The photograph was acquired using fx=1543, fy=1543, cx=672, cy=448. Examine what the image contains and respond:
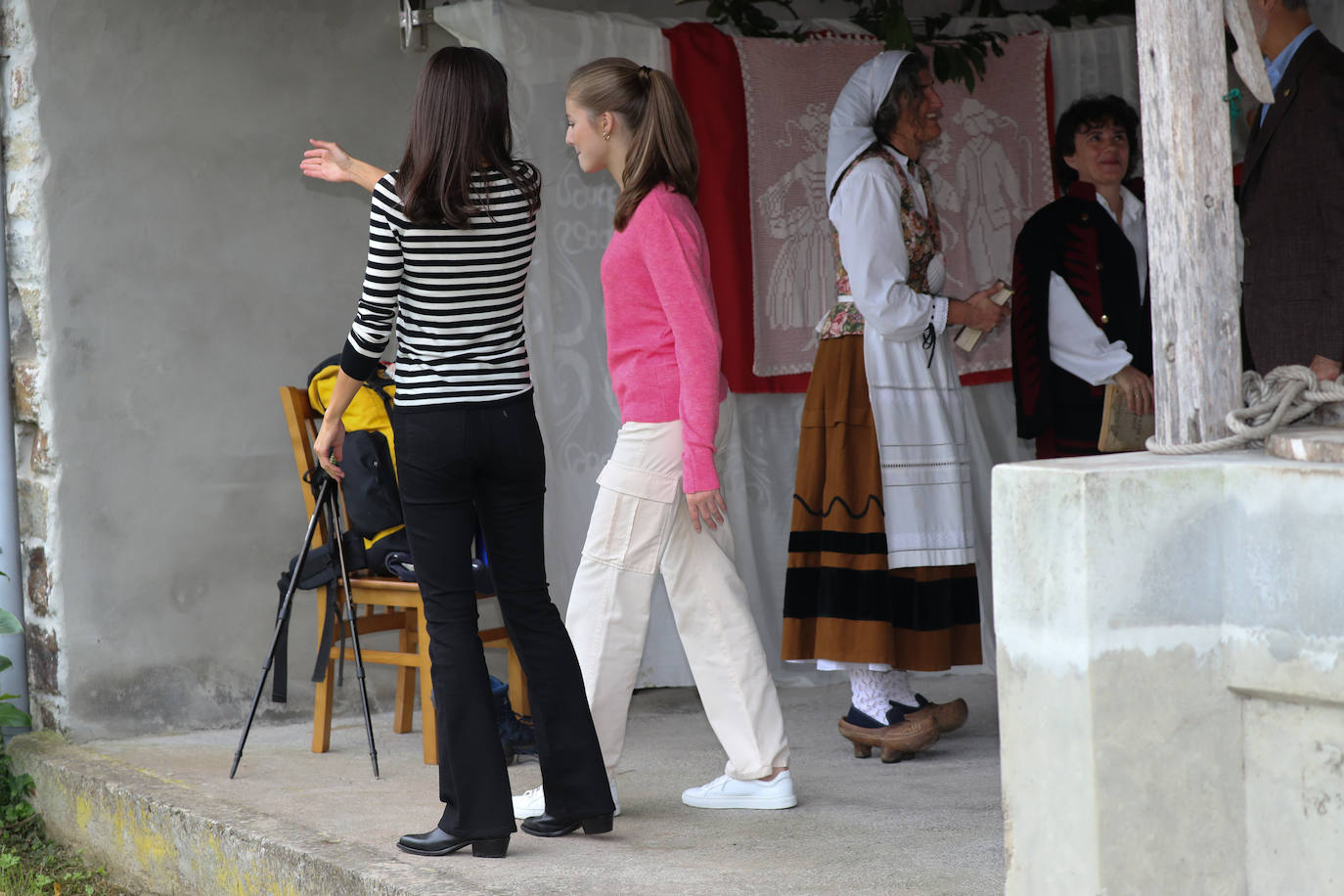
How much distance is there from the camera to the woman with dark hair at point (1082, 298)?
167 inches

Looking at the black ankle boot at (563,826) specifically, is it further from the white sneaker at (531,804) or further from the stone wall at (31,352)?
the stone wall at (31,352)

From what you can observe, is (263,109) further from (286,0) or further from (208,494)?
(208,494)

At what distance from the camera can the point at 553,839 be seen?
334 cm

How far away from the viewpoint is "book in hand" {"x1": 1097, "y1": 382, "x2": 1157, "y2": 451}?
411 centimetres

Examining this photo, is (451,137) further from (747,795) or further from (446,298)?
(747,795)

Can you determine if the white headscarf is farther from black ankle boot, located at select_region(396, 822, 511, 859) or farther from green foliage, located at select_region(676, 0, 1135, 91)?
black ankle boot, located at select_region(396, 822, 511, 859)

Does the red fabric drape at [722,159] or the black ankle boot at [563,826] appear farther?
the red fabric drape at [722,159]

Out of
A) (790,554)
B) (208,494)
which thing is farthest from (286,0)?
(790,554)

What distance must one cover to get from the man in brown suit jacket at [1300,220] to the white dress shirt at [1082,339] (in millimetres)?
1154

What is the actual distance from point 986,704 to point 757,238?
168 cm

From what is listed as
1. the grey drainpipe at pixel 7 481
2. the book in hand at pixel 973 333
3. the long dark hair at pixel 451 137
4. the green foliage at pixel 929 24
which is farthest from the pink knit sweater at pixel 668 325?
the grey drainpipe at pixel 7 481

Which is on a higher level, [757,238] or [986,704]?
[757,238]

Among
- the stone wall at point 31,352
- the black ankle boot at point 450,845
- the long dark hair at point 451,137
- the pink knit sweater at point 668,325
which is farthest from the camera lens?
the stone wall at point 31,352

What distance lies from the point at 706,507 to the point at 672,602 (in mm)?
303
